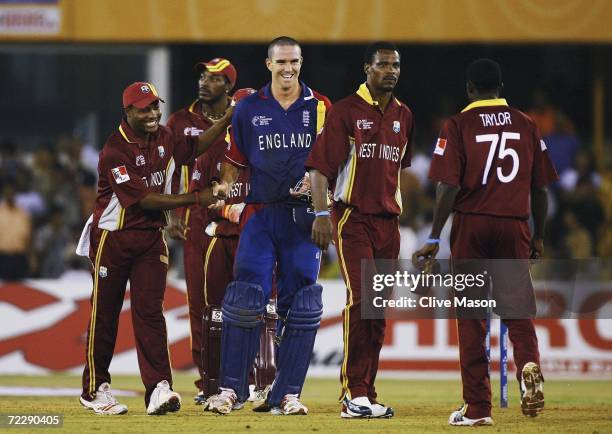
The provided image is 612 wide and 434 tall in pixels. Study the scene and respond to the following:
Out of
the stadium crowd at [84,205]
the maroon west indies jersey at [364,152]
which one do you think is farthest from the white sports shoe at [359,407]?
the stadium crowd at [84,205]

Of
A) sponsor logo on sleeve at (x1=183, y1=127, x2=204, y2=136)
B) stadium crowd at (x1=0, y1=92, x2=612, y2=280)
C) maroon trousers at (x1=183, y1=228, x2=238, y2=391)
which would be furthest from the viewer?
stadium crowd at (x1=0, y1=92, x2=612, y2=280)

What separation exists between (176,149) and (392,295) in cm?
185

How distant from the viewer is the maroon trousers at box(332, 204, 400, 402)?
888 cm

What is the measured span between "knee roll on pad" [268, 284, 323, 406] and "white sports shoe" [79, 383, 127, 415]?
3.94 feet

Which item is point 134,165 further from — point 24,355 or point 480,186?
point 24,355

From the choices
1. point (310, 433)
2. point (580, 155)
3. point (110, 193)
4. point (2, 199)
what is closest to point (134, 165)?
point (110, 193)

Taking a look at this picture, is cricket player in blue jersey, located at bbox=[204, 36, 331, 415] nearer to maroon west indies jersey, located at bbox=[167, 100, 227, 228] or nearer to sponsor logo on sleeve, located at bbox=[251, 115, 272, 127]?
sponsor logo on sleeve, located at bbox=[251, 115, 272, 127]

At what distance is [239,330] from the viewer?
8742 mm

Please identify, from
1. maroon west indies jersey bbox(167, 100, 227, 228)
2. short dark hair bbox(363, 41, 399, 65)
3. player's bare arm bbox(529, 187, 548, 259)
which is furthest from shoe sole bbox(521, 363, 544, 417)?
maroon west indies jersey bbox(167, 100, 227, 228)

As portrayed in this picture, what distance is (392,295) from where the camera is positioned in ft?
31.0

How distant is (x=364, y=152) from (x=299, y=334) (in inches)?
51.5

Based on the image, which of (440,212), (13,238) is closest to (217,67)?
(440,212)

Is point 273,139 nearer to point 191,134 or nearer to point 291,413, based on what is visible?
point 191,134

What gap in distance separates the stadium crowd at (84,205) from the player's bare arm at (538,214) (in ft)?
21.7
